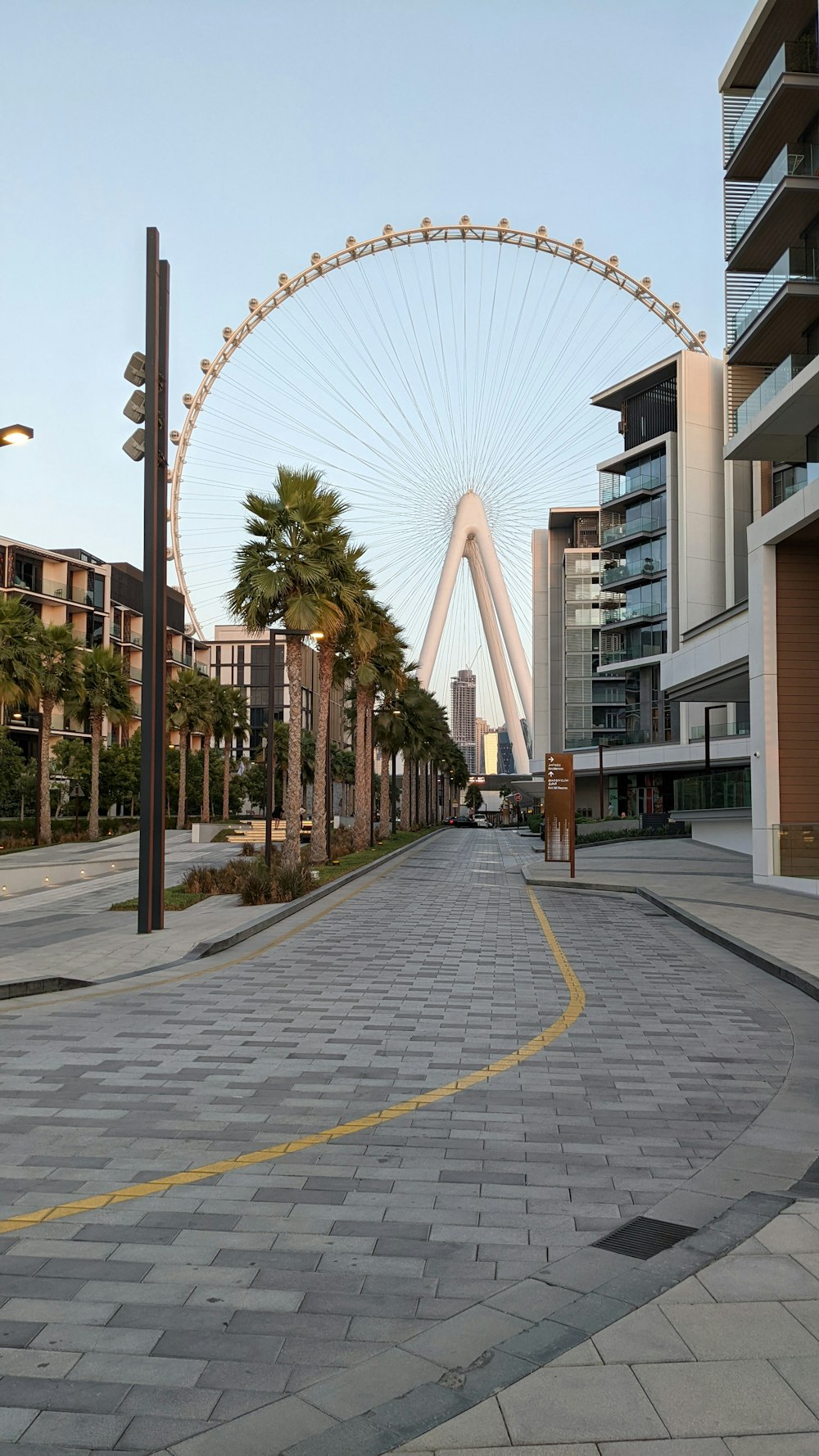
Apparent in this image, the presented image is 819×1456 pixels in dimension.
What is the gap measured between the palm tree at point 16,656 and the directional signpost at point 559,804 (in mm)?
26606

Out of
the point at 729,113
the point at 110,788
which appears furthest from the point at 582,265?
the point at 110,788

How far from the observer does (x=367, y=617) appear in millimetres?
43688

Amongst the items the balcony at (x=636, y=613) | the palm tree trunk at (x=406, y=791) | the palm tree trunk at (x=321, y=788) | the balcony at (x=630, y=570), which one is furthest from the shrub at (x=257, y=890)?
the balcony at (x=630, y=570)

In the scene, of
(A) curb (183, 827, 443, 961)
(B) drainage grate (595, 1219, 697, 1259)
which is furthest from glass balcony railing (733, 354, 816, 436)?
(B) drainage grate (595, 1219, 697, 1259)

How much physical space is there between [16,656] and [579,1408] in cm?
4958

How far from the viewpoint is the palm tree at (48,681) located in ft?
167

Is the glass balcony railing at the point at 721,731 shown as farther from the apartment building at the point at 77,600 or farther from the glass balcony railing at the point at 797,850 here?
the apartment building at the point at 77,600

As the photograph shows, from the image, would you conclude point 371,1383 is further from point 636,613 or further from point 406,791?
point 636,613

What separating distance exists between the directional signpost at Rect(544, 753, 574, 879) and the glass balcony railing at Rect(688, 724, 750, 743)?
2175 cm

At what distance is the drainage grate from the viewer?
4848 mm

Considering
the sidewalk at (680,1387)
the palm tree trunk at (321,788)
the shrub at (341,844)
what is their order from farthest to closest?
1. the shrub at (341,844)
2. the palm tree trunk at (321,788)
3. the sidewalk at (680,1387)

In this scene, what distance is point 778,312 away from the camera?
27.7m

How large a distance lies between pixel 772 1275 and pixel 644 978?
9027 millimetres

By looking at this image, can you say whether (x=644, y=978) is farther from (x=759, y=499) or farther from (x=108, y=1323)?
(x=759, y=499)
